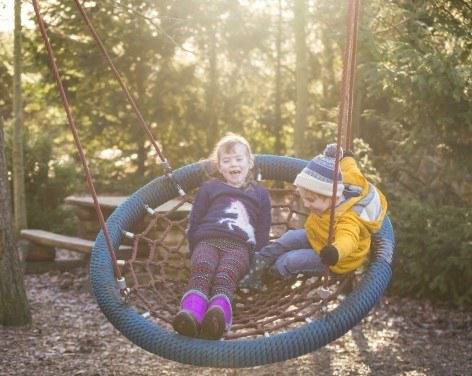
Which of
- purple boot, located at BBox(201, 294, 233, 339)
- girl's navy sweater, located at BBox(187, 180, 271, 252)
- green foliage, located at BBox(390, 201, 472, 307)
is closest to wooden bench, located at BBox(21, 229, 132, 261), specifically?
green foliage, located at BBox(390, 201, 472, 307)

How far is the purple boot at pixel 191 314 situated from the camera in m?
2.72

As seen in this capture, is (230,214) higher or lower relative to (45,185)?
higher

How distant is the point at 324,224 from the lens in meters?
3.12

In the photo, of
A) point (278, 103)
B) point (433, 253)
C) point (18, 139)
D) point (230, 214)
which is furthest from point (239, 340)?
point (278, 103)

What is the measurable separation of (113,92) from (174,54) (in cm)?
127

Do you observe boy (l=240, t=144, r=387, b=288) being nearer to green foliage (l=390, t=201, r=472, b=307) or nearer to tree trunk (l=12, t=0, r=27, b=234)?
green foliage (l=390, t=201, r=472, b=307)

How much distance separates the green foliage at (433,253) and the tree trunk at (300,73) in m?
1.68

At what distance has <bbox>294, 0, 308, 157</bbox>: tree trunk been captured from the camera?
275 inches

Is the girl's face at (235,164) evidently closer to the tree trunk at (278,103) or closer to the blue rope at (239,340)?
the blue rope at (239,340)

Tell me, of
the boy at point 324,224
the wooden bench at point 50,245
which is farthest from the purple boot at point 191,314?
the wooden bench at point 50,245

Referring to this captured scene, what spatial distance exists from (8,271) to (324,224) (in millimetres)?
2664

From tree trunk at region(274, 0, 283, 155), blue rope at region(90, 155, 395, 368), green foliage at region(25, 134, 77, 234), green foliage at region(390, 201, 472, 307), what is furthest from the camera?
tree trunk at region(274, 0, 283, 155)

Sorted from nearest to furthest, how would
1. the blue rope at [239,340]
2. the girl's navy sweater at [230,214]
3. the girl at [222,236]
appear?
the blue rope at [239,340], the girl at [222,236], the girl's navy sweater at [230,214]

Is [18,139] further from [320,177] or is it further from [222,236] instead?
[320,177]
